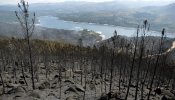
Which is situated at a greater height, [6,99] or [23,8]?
[23,8]

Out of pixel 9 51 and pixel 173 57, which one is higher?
pixel 9 51

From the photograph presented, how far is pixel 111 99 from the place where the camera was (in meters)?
32.8

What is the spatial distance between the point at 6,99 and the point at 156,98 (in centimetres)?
2301

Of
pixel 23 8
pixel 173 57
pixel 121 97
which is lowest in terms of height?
pixel 173 57

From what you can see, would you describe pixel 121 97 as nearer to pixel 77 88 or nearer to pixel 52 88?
pixel 77 88

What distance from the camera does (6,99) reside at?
3095 centimetres

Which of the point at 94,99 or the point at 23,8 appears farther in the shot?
the point at 94,99

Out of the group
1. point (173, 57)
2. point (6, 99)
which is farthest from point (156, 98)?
point (173, 57)

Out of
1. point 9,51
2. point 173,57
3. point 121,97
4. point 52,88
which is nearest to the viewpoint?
point 121,97

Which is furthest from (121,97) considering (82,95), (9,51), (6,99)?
(9,51)

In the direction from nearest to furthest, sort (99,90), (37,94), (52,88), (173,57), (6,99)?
(6,99) < (37,94) < (52,88) < (99,90) < (173,57)

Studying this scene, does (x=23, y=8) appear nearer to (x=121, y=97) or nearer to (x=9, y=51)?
(x=121, y=97)

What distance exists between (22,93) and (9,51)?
1912 inches

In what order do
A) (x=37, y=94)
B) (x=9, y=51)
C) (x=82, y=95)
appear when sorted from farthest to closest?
(x=9, y=51) < (x=82, y=95) < (x=37, y=94)
